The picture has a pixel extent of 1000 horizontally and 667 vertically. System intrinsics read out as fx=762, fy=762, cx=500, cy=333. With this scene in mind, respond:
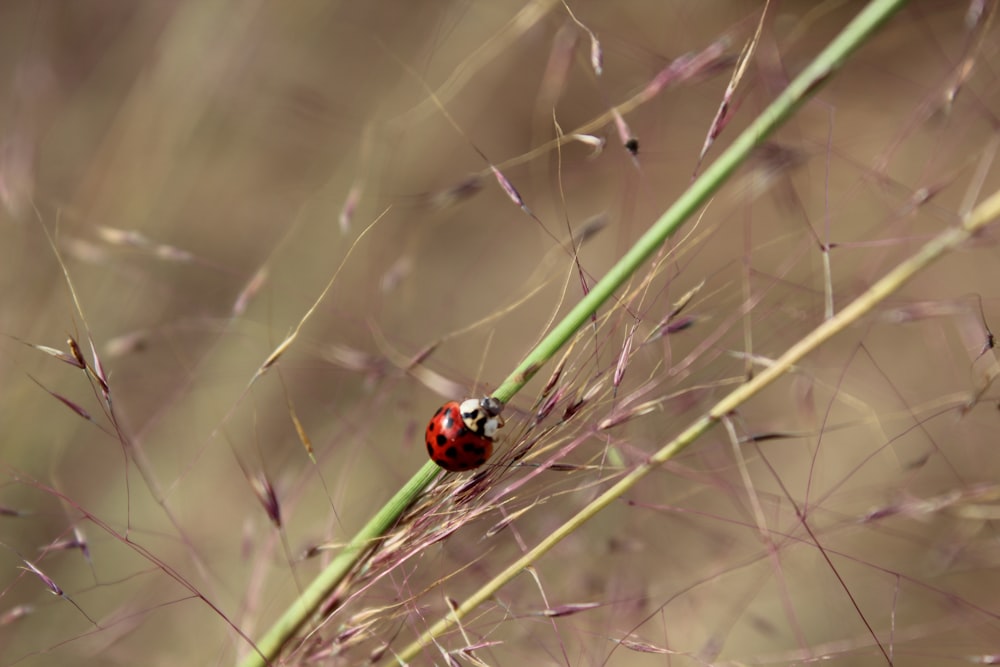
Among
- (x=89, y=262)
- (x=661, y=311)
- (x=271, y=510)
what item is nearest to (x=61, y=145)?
(x=89, y=262)

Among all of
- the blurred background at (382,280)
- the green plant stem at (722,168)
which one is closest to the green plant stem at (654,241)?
the green plant stem at (722,168)

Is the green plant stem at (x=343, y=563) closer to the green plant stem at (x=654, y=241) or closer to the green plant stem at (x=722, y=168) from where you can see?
the green plant stem at (x=654, y=241)

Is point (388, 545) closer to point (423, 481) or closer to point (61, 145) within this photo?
point (423, 481)

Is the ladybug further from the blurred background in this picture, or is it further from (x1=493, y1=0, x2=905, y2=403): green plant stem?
the blurred background

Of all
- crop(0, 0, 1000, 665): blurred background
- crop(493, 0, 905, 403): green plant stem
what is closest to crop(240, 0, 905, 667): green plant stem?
crop(493, 0, 905, 403): green plant stem

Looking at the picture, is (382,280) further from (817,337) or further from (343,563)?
(817,337)
